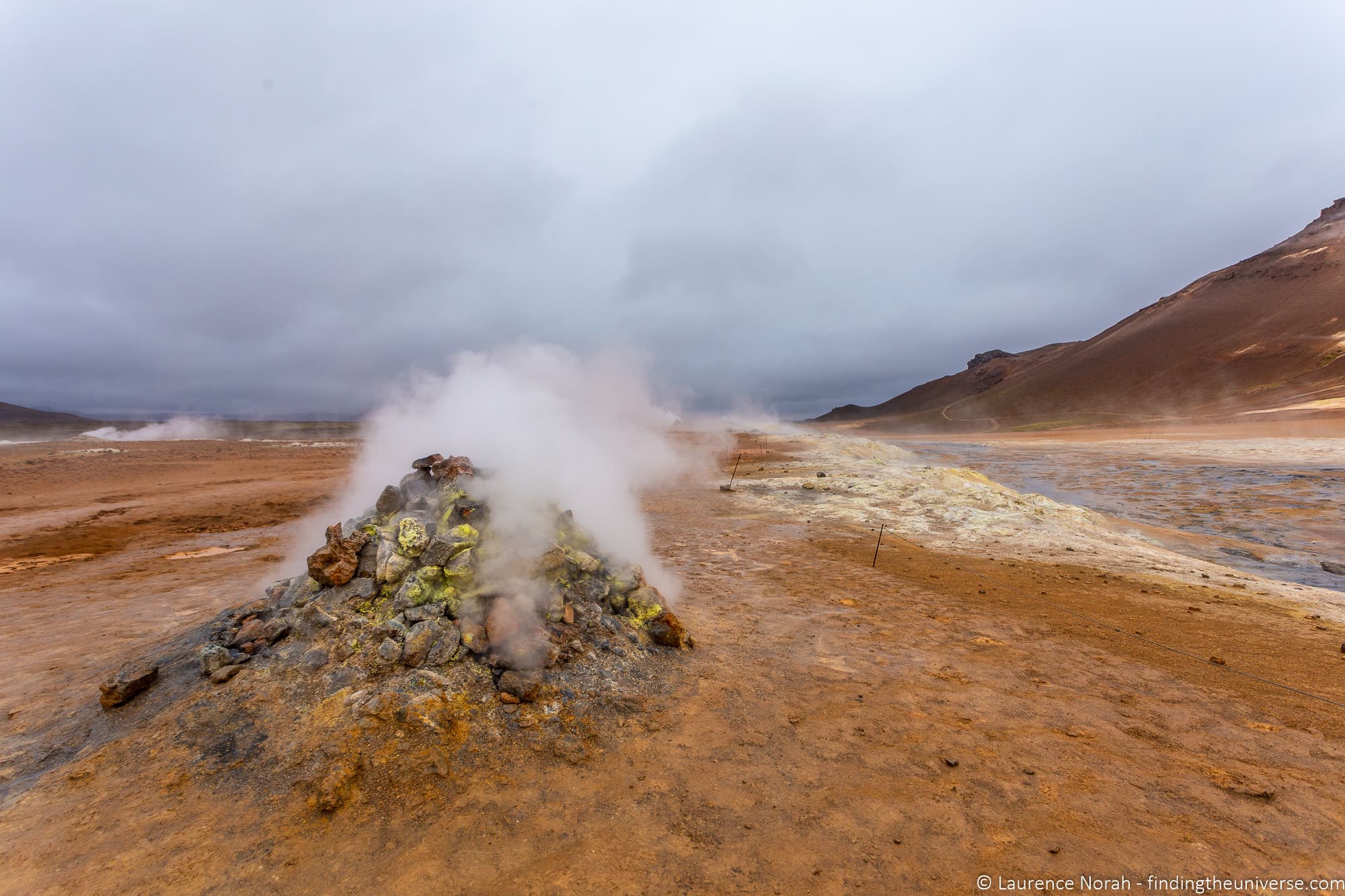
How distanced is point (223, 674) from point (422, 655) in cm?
177

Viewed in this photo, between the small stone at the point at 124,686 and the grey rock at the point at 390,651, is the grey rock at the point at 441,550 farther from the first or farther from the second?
the small stone at the point at 124,686

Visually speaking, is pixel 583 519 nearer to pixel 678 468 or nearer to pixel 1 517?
pixel 678 468

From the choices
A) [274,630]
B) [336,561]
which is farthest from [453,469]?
[274,630]

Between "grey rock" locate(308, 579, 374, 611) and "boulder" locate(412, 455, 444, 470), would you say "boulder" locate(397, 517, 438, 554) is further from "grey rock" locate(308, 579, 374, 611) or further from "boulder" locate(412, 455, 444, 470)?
"boulder" locate(412, 455, 444, 470)

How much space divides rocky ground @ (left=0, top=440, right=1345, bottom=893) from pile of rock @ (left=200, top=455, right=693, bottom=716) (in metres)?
0.30

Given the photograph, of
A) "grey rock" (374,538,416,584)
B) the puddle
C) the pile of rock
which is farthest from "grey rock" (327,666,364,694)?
the puddle

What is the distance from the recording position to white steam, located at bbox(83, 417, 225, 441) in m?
52.3

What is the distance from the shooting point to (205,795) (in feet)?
11.0

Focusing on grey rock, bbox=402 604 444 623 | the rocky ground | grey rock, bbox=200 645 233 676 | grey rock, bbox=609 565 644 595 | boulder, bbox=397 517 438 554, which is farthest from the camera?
grey rock, bbox=609 565 644 595

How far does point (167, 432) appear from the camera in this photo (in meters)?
57.4

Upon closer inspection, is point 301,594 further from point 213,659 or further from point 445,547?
point 445,547

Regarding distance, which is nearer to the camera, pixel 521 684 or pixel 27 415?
pixel 521 684

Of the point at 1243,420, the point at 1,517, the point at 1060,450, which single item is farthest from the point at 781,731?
the point at 1243,420

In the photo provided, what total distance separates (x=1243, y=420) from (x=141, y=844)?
66671mm
